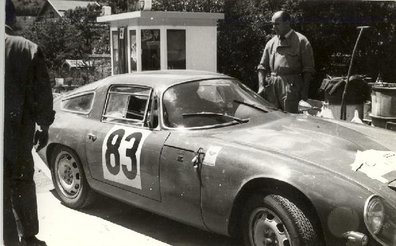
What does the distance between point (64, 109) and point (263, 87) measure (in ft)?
6.39

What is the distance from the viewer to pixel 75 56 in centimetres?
285

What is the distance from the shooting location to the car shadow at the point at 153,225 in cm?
264

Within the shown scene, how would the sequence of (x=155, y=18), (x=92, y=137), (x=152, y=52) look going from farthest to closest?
(x=152, y=52)
(x=155, y=18)
(x=92, y=137)

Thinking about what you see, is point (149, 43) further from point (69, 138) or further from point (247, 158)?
point (247, 158)

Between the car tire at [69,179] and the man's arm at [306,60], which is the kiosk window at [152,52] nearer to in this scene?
the man's arm at [306,60]

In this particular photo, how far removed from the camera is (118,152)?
9.12 feet

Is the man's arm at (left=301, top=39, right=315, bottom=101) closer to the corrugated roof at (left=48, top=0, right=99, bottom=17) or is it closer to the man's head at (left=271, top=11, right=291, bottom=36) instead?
the man's head at (left=271, top=11, right=291, bottom=36)

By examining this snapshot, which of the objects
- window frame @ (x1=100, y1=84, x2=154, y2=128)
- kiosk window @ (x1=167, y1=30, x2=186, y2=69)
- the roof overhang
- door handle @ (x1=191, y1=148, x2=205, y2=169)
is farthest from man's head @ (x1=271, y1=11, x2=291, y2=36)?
kiosk window @ (x1=167, y1=30, x2=186, y2=69)

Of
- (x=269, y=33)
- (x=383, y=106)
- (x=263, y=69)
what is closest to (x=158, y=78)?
(x=263, y=69)

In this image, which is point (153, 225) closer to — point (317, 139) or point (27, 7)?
point (317, 139)

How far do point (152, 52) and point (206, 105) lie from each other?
4688mm

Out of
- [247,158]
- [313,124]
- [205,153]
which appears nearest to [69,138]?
[205,153]

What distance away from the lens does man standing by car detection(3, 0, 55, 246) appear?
7.45 feet

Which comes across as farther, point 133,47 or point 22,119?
point 133,47
